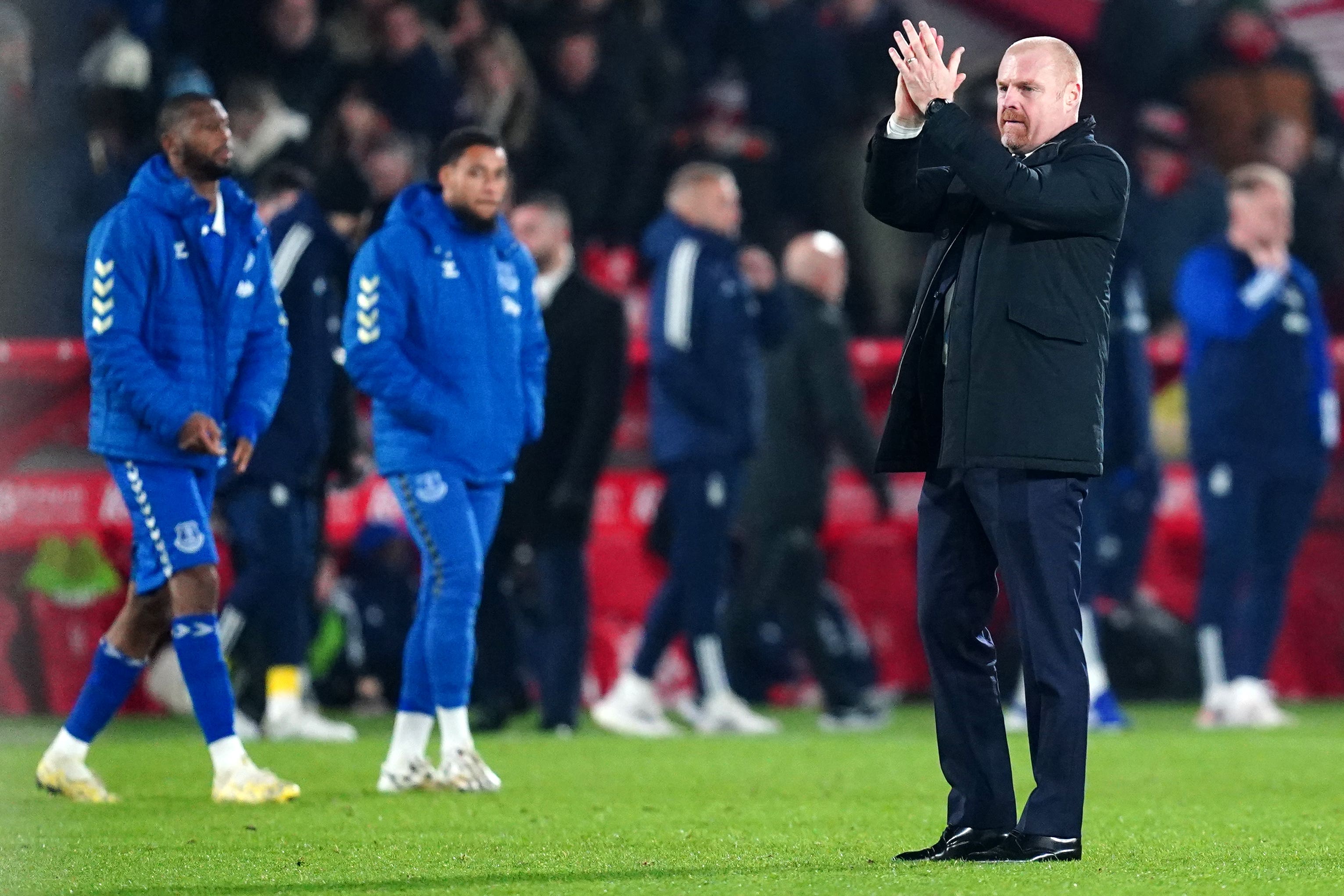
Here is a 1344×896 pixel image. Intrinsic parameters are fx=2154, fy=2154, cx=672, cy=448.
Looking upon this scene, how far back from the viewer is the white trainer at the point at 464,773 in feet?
22.6

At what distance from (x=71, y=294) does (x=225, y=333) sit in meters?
4.83

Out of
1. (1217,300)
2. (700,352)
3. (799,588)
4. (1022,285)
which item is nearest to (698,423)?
(700,352)

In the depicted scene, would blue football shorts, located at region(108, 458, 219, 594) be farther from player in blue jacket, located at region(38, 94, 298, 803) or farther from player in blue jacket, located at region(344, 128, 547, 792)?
player in blue jacket, located at region(344, 128, 547, 792)

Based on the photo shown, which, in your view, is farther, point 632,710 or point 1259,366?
point 1259,366

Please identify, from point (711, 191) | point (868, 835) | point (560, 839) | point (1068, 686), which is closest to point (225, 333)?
point (560, 839)

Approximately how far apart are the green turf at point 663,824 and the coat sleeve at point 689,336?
179cm

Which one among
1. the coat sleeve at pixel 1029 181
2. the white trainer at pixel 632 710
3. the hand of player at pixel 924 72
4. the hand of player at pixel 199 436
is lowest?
the white trainer at pixel 632 710

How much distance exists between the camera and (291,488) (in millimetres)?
9312

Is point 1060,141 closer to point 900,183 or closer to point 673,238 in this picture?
point 900,183

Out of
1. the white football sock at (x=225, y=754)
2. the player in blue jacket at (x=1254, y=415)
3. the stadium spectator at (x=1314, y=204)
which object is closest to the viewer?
the white football sock at (x=225, y=754)

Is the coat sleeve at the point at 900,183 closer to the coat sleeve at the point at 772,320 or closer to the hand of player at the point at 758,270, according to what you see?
the coat sleeve at the point at 772,320

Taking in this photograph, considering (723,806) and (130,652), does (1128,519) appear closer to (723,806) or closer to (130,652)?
(723,806)

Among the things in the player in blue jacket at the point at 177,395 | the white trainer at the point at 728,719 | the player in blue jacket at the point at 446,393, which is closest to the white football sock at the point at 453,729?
the player in blue jacket at the point at 446,393

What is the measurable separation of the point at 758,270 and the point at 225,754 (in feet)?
19.7
